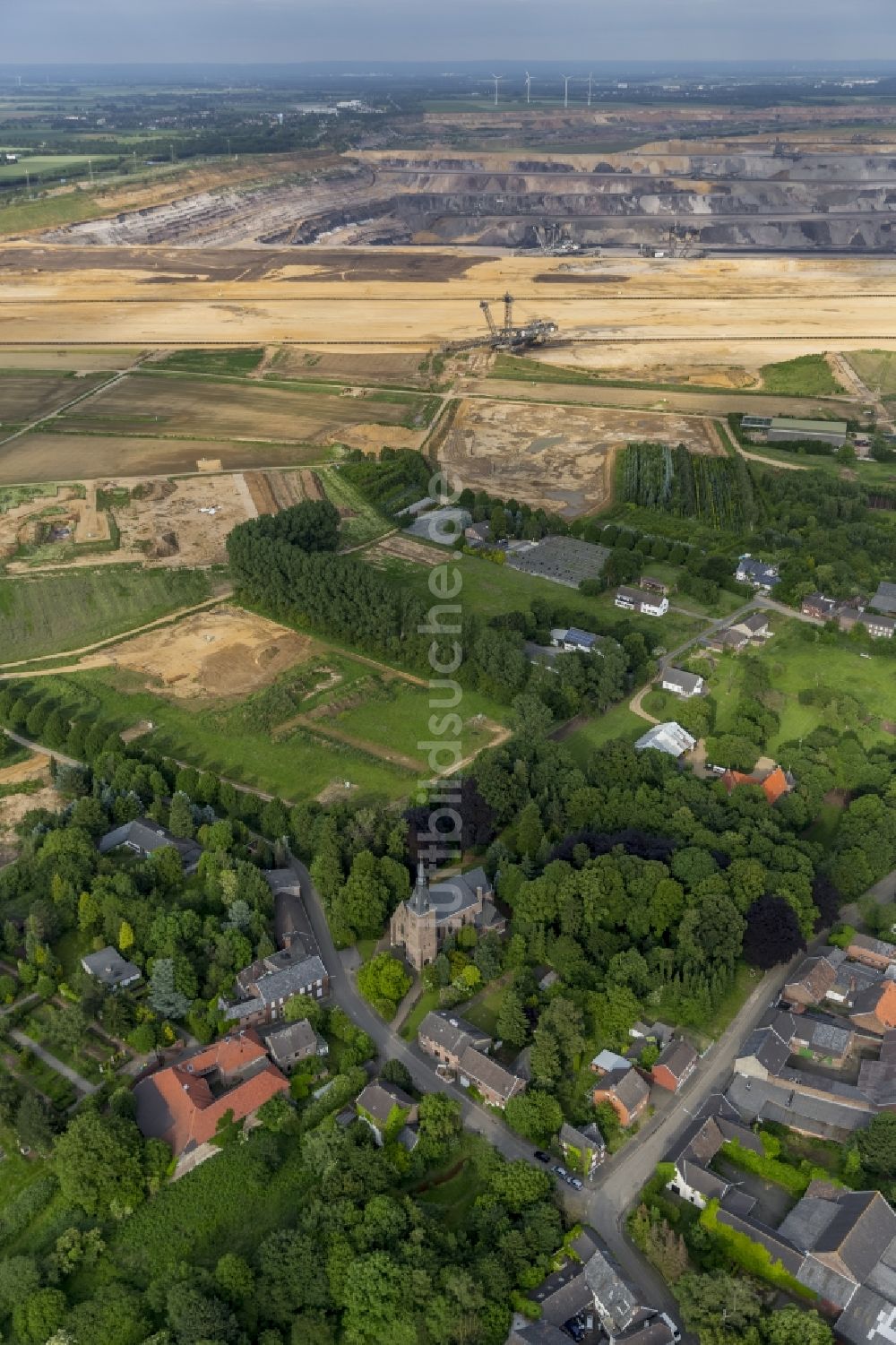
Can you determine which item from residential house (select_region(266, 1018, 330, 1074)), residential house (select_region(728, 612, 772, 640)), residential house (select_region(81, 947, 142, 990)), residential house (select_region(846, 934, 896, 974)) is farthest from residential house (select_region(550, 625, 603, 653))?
residential house (select_region(81, 947, 142, 990))

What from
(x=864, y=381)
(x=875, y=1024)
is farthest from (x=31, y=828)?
(x=864, y=381)

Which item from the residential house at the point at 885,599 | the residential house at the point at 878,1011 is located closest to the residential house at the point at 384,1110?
the residential house at the point at 878,1011

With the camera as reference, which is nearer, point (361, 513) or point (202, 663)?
point (202, 663)

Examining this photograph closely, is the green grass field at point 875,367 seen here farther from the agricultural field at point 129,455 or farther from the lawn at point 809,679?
the agricultural field at point 129,455

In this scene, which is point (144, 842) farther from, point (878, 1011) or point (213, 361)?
point (213, 361)

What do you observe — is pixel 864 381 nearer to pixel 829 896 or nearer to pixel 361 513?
pixel 361 513
